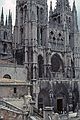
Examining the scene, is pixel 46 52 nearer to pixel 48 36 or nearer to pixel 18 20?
pixel 48 36

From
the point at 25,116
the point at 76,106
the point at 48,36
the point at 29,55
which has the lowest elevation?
the point at 76,106

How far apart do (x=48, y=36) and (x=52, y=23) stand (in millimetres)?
7090

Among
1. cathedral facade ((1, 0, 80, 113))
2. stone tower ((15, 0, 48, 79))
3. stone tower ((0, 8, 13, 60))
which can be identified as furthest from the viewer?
stone tower ((0, 8, 13, 60))

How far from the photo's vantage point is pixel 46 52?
64.9 m

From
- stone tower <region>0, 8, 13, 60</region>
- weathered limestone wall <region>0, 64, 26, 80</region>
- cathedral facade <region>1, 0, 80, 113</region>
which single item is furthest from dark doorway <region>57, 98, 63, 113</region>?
stone tower <region>0, 8, 13, 60</region>

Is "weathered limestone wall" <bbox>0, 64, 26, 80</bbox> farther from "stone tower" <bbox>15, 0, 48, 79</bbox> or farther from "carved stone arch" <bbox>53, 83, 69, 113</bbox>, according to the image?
"carved stone arch" <bbox>53, 83, 69, 113</bbox>

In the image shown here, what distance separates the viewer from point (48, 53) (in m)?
64.7

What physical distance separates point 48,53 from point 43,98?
1047 centimetres

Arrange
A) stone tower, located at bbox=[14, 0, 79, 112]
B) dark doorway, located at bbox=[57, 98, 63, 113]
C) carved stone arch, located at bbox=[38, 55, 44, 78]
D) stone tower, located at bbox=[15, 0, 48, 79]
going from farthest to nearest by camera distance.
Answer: dark doorway, located at bbox=[57, 98, 63, 113] → carved stone arch, located at bbox=[38, 55, 44, 78] → stone tower, located at bbox=[14, 0, 79, 112] → stone tower, located at bbox=[15, 0, 48, 79]

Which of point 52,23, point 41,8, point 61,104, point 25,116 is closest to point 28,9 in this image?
point 41,8

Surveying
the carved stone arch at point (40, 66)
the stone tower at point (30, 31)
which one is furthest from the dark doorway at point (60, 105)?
the stone tower at point (30, 31)

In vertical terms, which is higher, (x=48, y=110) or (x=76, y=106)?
(x=48, y=110)

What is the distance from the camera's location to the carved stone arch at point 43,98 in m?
62.2

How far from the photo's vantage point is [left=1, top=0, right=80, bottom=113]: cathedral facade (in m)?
61.6
